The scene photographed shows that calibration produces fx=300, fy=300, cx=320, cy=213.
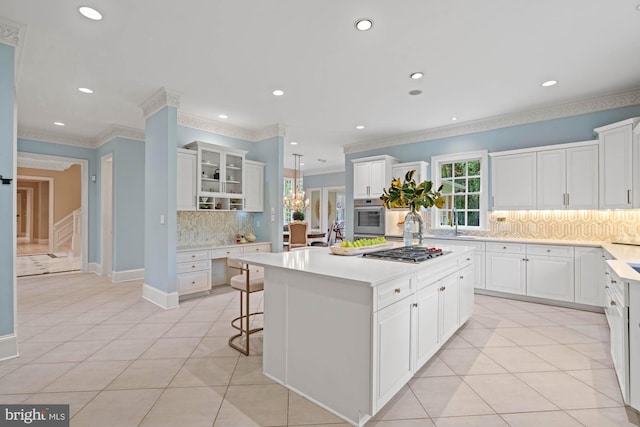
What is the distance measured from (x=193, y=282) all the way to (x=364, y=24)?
3.90m

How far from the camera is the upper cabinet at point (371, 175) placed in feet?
19.1

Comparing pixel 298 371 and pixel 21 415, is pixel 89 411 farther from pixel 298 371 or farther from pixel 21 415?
pixel 298 371

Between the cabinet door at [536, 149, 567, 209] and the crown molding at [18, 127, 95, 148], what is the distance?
8.35 meters

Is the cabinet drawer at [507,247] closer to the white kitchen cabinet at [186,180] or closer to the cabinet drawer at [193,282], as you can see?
the cabinet drawer at [193,282]

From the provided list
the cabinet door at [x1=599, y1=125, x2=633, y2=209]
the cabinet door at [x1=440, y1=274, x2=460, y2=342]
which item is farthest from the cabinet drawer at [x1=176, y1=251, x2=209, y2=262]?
the cabinet door at [x1=599, y1=125, x2=633, y2=209]

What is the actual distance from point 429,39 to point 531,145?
2.98 meters

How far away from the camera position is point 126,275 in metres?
5.57

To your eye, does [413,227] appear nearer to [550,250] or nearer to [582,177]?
[550,250]

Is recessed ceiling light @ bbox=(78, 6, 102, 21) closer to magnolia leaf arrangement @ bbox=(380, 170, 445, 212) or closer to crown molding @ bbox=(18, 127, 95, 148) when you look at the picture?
magnolia leaf arrangement @ bbox=(380, 170, 445, 212)

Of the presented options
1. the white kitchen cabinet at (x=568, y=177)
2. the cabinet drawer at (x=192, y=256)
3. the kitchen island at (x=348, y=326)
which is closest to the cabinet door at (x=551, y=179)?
the white kitchen cabinet at (x=568, y=177)

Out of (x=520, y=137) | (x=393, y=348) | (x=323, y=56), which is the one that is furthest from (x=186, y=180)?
(x=520, y=137)

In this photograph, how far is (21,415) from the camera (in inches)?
74.2

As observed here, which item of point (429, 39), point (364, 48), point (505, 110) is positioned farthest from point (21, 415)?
point (505, 110)

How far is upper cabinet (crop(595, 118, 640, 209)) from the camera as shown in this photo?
141 inches
